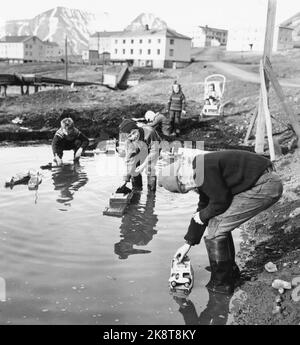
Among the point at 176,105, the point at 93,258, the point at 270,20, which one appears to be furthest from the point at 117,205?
the point at 176,105

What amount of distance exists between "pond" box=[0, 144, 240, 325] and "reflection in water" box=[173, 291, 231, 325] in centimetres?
1

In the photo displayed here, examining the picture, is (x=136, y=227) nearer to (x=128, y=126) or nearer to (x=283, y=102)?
(x=128, y=126)

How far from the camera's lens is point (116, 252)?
5.95m

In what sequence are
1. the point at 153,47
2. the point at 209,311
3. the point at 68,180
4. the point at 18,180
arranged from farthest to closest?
the point at 153,47 → the point at 68,180 → the point at 18,180 → the point at 209,311

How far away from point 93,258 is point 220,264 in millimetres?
1858

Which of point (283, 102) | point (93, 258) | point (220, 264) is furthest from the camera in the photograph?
point (283, 102)

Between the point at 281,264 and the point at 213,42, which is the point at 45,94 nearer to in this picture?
the point at 281,264

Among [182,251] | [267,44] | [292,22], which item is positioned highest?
[292,22]

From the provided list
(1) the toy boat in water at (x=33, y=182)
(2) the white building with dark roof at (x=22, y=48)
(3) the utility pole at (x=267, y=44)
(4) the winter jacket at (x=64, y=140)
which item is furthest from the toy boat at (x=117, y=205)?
(2) the white building with dark roof at (x=22, y=48)

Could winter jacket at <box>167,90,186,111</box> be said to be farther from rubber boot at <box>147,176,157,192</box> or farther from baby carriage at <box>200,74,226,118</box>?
rubber boot at <box>147,176,157,192</box>

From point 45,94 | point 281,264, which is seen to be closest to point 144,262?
point 281,264

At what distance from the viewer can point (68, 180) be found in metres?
9.88

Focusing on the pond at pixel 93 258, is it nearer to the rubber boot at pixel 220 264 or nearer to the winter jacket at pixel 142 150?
the rubber boot at pixel 220 264

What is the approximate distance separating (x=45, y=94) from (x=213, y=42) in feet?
264
